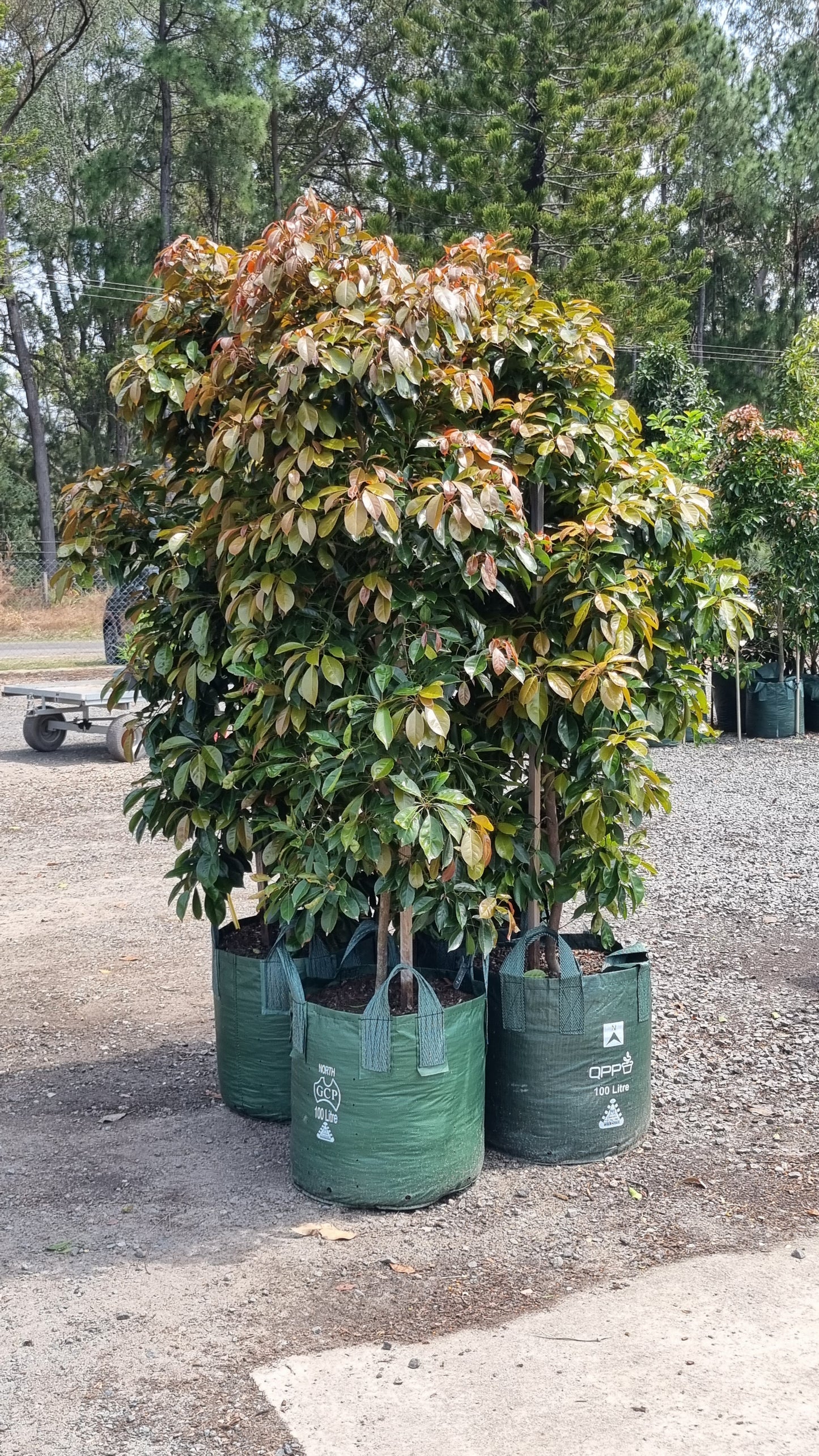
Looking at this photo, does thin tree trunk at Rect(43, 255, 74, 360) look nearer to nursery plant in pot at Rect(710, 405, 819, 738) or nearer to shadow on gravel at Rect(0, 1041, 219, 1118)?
nursery plant in pot at Rect(710, 405, 819, 738)

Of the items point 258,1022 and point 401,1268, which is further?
point 258,1022

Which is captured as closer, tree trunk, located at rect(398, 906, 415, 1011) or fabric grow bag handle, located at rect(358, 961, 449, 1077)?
fabric grow bag handle, located at rect(358, 961, 449, 1077)

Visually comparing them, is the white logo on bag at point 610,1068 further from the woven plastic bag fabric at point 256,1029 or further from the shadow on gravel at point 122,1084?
the shadow on gravel at point 122,1084

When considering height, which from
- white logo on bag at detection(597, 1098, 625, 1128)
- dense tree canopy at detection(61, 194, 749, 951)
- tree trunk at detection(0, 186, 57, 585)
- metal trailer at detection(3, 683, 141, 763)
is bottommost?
white logo on bag at detection(597, 1098, 625, 1128)

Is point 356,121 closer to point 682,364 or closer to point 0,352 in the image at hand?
point 0,352

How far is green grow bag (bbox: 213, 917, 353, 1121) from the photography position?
405 centimetres

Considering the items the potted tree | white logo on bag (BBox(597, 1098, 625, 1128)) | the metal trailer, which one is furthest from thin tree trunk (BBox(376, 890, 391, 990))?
the metal trailer

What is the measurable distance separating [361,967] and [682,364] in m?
13.2

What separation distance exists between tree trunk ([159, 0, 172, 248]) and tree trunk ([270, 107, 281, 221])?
3.13m

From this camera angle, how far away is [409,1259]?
3.38 m

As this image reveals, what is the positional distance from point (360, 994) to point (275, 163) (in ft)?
101

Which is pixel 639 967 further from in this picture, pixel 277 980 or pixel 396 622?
pixel 396 622

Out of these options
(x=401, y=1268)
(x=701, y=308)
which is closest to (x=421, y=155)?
(x=701, y=308)

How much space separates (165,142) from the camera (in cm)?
2806
